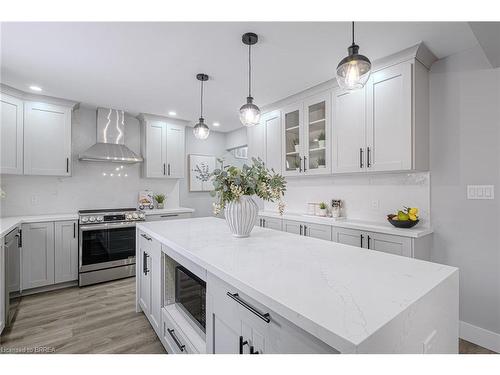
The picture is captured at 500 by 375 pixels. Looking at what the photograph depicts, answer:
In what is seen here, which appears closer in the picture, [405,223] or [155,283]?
[155,283]

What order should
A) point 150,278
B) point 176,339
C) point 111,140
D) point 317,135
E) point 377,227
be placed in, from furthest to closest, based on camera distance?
point 111,140 → point 317,135 → point 377,227 → point 150,278 → point 176,339

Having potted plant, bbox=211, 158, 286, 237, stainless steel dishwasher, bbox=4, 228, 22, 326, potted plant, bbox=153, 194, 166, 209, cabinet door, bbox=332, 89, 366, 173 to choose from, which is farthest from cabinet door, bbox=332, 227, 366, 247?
stainless steel dishwasher, bbox=4, 228, 22, 326

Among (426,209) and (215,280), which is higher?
(426,209)

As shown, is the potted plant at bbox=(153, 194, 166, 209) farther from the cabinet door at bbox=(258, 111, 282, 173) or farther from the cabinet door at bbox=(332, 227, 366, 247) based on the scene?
the cabinet door at bbox=(332, 227, 366, 247)

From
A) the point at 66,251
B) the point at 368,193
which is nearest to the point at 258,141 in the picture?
the point at 368,193

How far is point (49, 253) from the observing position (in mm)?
3090

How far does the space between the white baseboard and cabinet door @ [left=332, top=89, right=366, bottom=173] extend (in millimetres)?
1620

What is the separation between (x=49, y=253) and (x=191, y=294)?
259cm

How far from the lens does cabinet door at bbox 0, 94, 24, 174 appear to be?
288cm

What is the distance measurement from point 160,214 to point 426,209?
3.50 metres

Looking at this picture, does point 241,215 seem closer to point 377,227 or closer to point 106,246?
point 377,227
